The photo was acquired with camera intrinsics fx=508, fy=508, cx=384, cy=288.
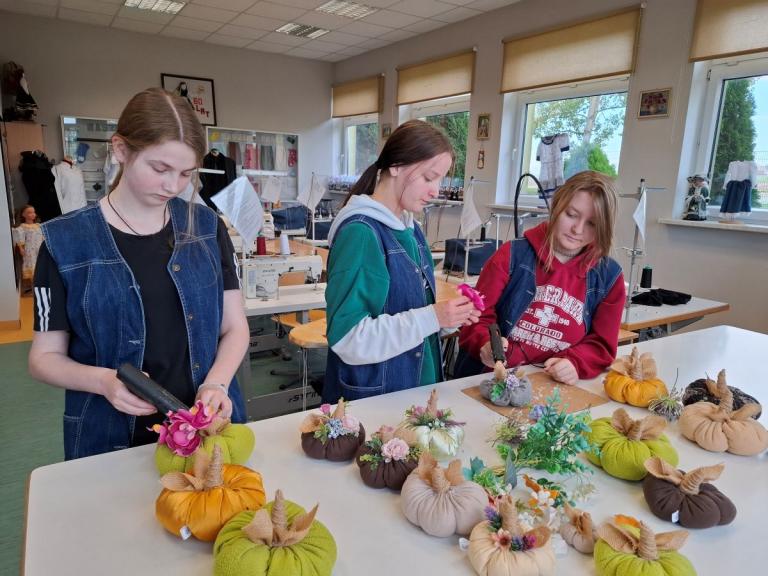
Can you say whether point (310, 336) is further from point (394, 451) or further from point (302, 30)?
point (302, 30)

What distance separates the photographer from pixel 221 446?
2.73ft

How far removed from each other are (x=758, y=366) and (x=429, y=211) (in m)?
4.76

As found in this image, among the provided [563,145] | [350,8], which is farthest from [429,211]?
[350,8]

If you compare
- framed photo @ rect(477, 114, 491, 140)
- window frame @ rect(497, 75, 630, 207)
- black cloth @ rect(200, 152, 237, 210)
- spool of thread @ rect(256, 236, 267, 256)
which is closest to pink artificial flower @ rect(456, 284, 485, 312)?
spool of thread @ rect(256, 236, 267, 256)

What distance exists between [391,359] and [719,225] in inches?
124

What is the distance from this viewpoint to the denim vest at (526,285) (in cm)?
153

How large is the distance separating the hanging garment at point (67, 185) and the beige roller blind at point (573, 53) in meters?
4.86

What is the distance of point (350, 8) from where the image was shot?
5.18m

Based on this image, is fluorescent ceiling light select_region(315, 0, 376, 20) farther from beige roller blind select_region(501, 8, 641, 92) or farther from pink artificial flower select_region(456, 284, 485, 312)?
pink artificial flower select_region(456, 284, 485, 312)

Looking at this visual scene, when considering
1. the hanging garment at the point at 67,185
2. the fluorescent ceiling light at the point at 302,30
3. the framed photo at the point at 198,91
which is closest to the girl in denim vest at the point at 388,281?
the fluorescent ceiling light at the point at 302,30

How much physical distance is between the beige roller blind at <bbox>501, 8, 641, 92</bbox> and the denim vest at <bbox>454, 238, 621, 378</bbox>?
10.2ft

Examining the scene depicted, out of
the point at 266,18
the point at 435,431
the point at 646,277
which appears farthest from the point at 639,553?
the point at 266,18

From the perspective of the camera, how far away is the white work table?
2.23 ft

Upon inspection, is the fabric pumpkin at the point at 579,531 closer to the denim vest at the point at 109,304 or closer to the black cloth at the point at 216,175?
the denim vest at the point at 109,304
